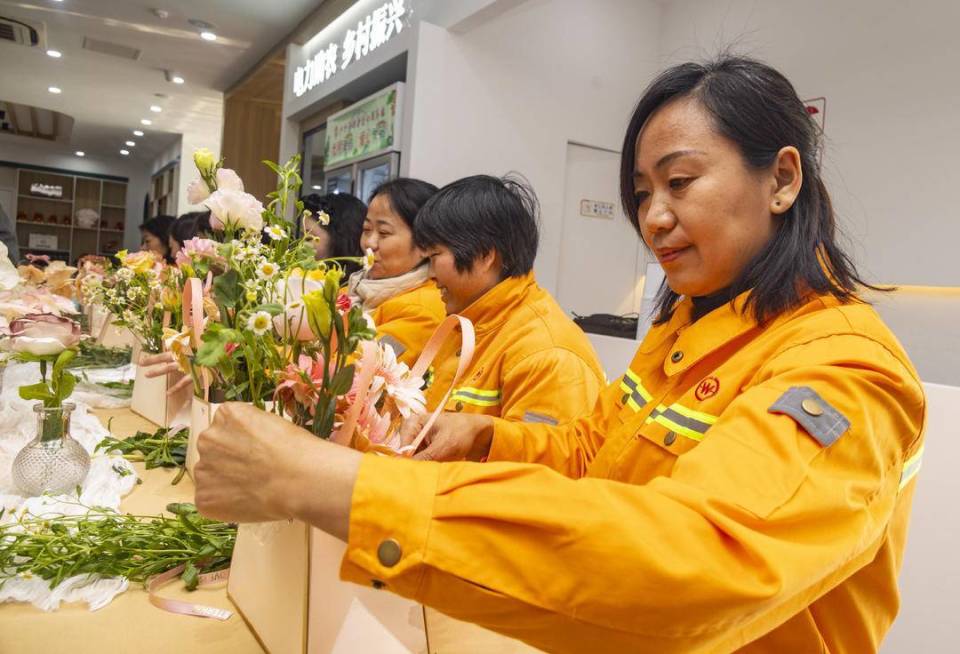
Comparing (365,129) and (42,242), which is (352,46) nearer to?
(365,129)

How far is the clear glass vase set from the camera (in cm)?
112

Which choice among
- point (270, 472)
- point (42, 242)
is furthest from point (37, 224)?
point (270, 472)

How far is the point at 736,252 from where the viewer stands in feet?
3.03

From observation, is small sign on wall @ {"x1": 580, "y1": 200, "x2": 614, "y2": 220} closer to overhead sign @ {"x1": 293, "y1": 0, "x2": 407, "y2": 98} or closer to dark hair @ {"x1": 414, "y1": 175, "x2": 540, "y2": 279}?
overhead sign @ {"x1": 293, "y1": 0, "x2": 407, "y2": 98}

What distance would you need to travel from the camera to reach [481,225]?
1878mm

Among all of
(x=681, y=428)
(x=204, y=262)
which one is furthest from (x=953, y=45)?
(x=204, y=262)

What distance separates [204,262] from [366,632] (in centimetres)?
55

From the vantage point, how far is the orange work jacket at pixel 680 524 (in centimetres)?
53

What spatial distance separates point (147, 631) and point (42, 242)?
49.1 feet

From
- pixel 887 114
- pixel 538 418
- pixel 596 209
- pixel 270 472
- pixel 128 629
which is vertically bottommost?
pixel 128 629

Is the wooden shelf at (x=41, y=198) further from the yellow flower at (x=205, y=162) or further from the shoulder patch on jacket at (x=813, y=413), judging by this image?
the shoulder patch on jacket at (x=813, y=413)

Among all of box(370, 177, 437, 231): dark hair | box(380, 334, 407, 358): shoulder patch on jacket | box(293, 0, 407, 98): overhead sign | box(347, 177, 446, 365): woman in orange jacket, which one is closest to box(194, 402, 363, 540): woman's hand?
box(380, 334, 407, 358): shoulder patch on jacket

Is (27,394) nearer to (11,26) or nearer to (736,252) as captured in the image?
(736,252)

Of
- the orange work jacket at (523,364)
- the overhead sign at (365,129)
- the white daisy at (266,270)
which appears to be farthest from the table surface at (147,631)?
the overhead sign at (365,129)
